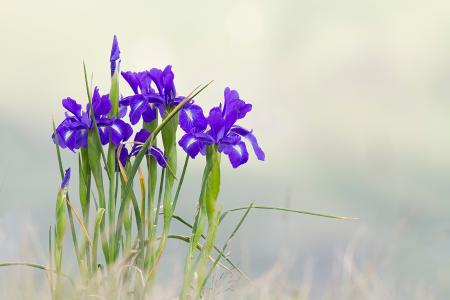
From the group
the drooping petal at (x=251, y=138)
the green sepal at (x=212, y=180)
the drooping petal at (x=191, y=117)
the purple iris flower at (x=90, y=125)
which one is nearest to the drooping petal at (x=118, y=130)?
the purple iris flower at (x=90, y=125)

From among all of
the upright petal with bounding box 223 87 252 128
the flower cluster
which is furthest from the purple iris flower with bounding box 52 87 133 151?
the upright petal with bounding box 223 87 252 128

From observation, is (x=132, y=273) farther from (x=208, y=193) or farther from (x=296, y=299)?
(x=296, y=299)

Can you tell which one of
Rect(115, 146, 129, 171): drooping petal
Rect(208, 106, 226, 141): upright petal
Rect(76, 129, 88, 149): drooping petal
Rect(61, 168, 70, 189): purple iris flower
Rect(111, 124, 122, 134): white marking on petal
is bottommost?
Rect(61, 168, 70, 189): purple iris flower

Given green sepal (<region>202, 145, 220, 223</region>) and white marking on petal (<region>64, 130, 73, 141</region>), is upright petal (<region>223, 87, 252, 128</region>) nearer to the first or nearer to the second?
green sepal (<region>202, 145, 220, 223</region>)

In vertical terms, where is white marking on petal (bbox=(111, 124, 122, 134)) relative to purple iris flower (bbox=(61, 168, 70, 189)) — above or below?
above

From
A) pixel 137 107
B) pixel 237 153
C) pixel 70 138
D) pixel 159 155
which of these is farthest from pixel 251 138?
pixel 70 138

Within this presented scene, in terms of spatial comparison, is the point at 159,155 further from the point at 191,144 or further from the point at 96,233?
the point at 96,233

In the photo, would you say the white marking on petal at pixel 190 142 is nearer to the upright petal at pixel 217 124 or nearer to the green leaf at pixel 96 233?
the upright petal at pixel 217 124
